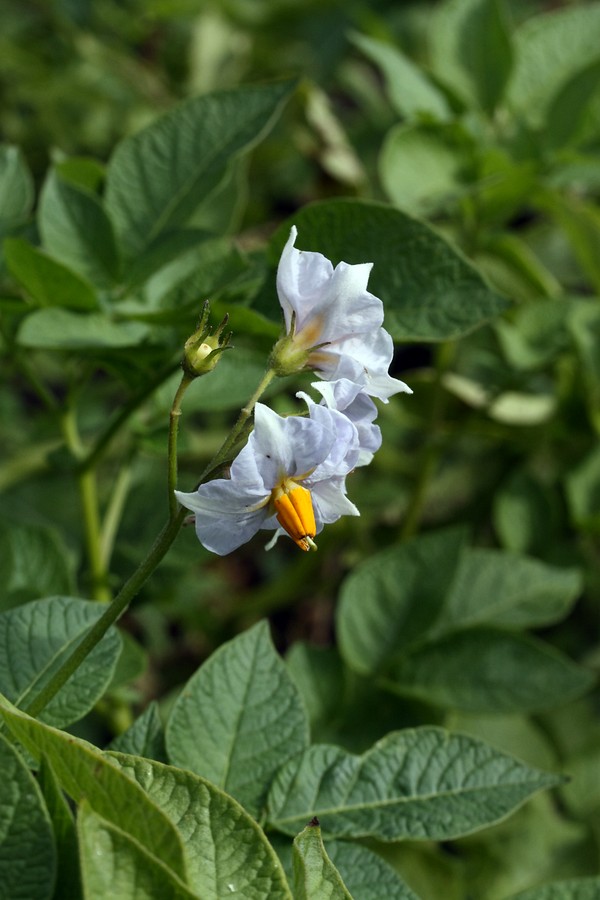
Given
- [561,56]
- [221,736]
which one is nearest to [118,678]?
[221,736]

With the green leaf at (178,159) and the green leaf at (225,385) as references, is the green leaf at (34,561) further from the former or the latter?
the green leaf at (178,159)

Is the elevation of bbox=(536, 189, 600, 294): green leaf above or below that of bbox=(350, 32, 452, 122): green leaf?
below

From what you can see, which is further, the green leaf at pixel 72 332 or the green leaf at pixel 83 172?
the green leaf at pixel 83 172

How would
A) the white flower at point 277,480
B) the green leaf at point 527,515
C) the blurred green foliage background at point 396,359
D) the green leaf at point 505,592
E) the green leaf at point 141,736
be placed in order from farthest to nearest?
1. the green leaf at point 527,515
2. the green leaf at point 505,592
3. the blurred green foliage background at point 396,359
4. the green leaf at point 141,736
5. the white flower at point 277,480

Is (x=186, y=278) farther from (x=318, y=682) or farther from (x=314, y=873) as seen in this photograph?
(x=314, y=873)

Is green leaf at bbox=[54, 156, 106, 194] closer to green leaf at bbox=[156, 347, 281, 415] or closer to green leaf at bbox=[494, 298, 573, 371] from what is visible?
green leaf at bbox=[156, 347, 281, 415]

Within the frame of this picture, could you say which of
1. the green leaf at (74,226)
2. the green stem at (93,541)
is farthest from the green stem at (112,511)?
the green leaf at (74,226)

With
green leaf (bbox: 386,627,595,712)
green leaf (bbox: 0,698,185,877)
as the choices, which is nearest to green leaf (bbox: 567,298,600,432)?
green leaf (bbox: 386,627,595,712)
